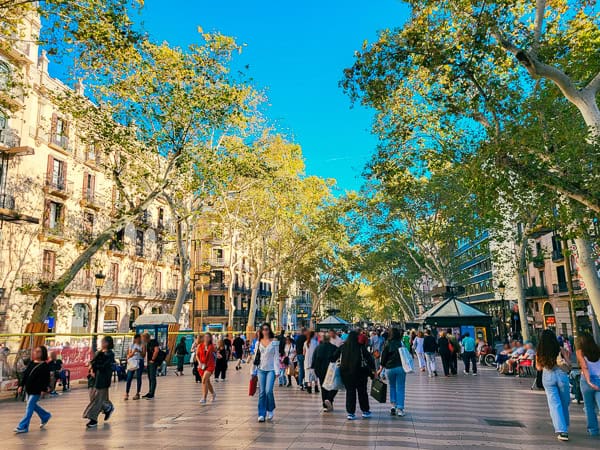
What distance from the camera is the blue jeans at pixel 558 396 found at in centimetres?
706

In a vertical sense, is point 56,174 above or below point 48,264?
above

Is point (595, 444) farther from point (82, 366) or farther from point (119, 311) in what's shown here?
point (119, 311)


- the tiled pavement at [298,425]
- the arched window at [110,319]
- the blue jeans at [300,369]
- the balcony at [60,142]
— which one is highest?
the balcony at [60,142]

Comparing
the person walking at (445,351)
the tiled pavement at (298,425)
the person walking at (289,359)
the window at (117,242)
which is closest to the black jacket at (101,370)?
the tiled pavement at (298,425)

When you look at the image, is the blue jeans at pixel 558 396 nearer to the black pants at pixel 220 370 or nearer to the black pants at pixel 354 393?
the black pants at pixel 354 393

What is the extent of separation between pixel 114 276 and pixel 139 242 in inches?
172

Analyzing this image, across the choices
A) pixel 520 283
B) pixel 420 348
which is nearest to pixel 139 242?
pixel 420 348

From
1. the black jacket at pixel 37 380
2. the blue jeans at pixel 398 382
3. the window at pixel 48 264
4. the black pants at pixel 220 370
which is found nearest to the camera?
the black jacket at pixel 37 380

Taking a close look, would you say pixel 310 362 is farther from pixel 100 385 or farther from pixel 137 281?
pixel 137 281

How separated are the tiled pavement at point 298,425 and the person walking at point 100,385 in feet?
0.88

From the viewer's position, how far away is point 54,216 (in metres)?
29.1

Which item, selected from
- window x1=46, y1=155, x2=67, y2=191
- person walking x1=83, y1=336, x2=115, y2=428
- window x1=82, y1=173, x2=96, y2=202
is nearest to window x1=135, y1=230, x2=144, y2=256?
window x1=82, y1=173, x2=96, y2=202

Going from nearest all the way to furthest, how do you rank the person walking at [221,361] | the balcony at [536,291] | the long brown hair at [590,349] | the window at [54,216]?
the long brown hair at [590,349], the person walking at [221,361], the window at [54,216], the balcony at [536,291]

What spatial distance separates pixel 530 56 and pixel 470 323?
12386 millimetres
